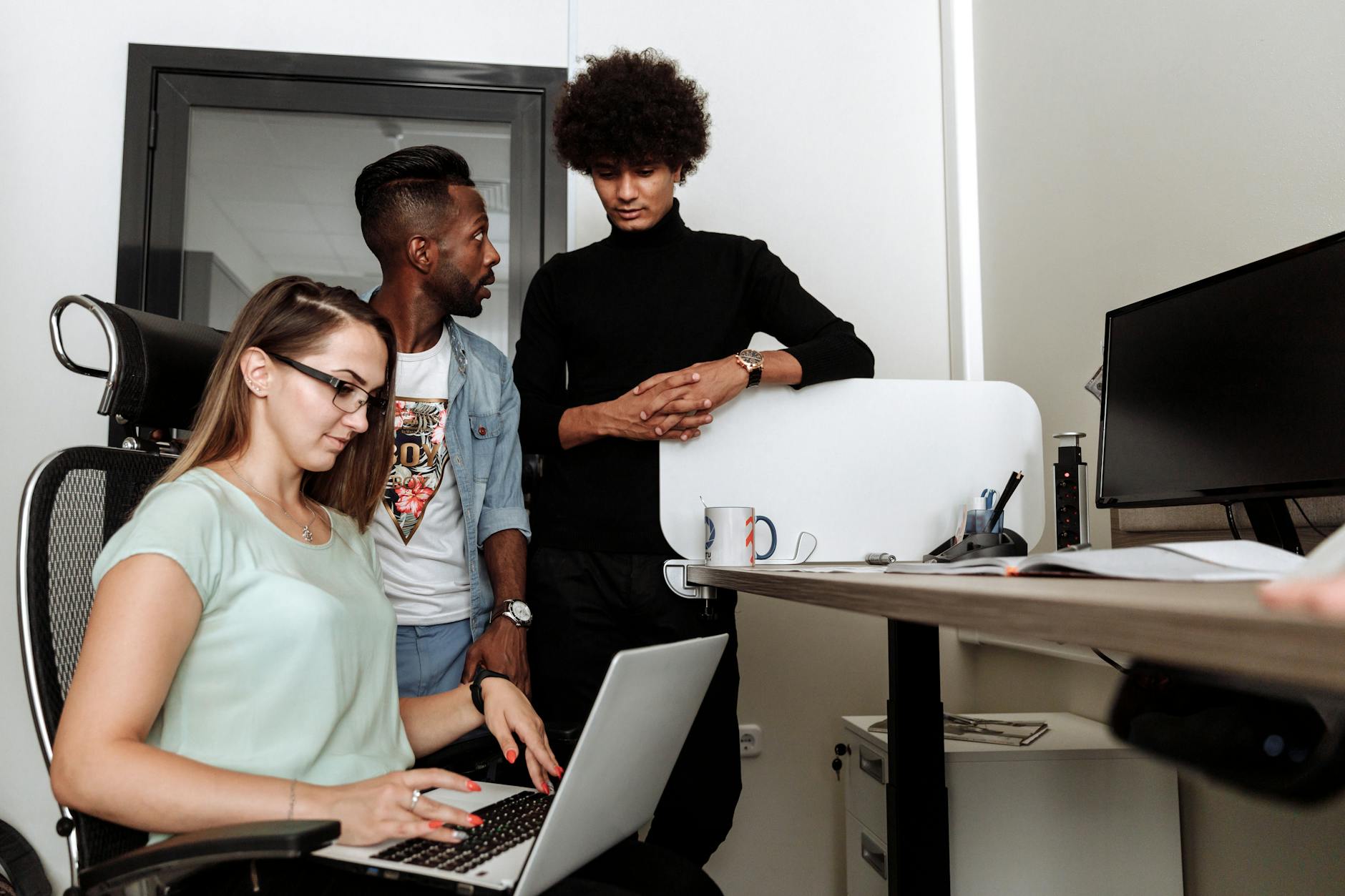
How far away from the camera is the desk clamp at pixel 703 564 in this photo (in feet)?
5.49

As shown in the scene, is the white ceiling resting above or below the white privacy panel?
above

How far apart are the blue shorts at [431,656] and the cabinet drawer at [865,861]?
0.83 m

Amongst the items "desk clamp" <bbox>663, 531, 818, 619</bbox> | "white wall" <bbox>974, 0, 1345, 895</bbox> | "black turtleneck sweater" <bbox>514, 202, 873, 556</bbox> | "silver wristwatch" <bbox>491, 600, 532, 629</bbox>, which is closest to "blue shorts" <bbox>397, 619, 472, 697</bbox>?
"silver wristwatch" <bbox>491, 600, 532, 629</bbox>

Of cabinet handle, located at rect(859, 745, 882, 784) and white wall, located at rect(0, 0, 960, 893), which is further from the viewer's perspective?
white wall, located at rect(0, 0, 960, 893)

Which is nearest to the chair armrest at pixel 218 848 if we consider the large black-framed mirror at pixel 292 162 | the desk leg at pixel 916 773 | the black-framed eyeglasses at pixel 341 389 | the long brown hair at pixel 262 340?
the long brown hair at pixel 262 340

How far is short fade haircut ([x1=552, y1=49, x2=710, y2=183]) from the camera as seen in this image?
1.89 metres

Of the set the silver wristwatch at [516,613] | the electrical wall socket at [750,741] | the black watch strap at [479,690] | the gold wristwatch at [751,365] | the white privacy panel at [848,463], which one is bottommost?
the electrical wall socket at [750,741]

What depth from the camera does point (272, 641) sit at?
104cm

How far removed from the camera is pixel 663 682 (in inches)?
39.9

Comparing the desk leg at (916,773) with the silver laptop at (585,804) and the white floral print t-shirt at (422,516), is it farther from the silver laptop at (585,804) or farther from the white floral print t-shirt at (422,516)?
the white floral print t-shirt at (422,516)

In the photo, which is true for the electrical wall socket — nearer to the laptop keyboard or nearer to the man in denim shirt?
the man in denim shirt

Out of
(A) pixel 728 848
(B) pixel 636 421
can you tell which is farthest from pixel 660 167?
(A) pixel 728 848

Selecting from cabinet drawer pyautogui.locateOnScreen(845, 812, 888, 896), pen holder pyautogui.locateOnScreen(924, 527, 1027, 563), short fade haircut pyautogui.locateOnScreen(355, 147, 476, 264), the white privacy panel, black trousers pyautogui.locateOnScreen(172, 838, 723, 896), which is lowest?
cabinet drawer pyautogui.locateOnScreen(845, 812, 888, 896)

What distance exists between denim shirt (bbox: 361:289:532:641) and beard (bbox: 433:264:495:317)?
6 centimetres
